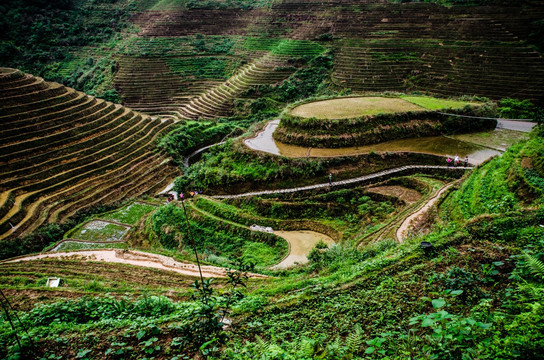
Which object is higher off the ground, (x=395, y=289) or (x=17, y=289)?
(x=395, y=289)

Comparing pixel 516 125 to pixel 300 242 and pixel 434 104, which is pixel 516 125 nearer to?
pixel 434 104

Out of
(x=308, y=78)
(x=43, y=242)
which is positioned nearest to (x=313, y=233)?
(x=43, y=242)

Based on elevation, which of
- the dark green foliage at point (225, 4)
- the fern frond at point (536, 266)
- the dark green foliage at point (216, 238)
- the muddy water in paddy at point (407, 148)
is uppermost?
the dark green foliage at point (225, 4)

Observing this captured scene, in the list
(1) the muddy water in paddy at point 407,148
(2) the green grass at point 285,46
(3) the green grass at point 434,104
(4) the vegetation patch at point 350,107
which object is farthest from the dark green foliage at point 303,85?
(1) the muddy water in paddy at point 407,148

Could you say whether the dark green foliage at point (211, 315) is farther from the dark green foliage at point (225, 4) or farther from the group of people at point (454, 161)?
the dark green foliage at point (225, 4)

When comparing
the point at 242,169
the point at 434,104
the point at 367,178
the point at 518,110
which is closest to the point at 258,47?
the point at 434,104

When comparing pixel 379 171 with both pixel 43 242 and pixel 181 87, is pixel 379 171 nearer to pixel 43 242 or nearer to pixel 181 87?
pixel 43 242
